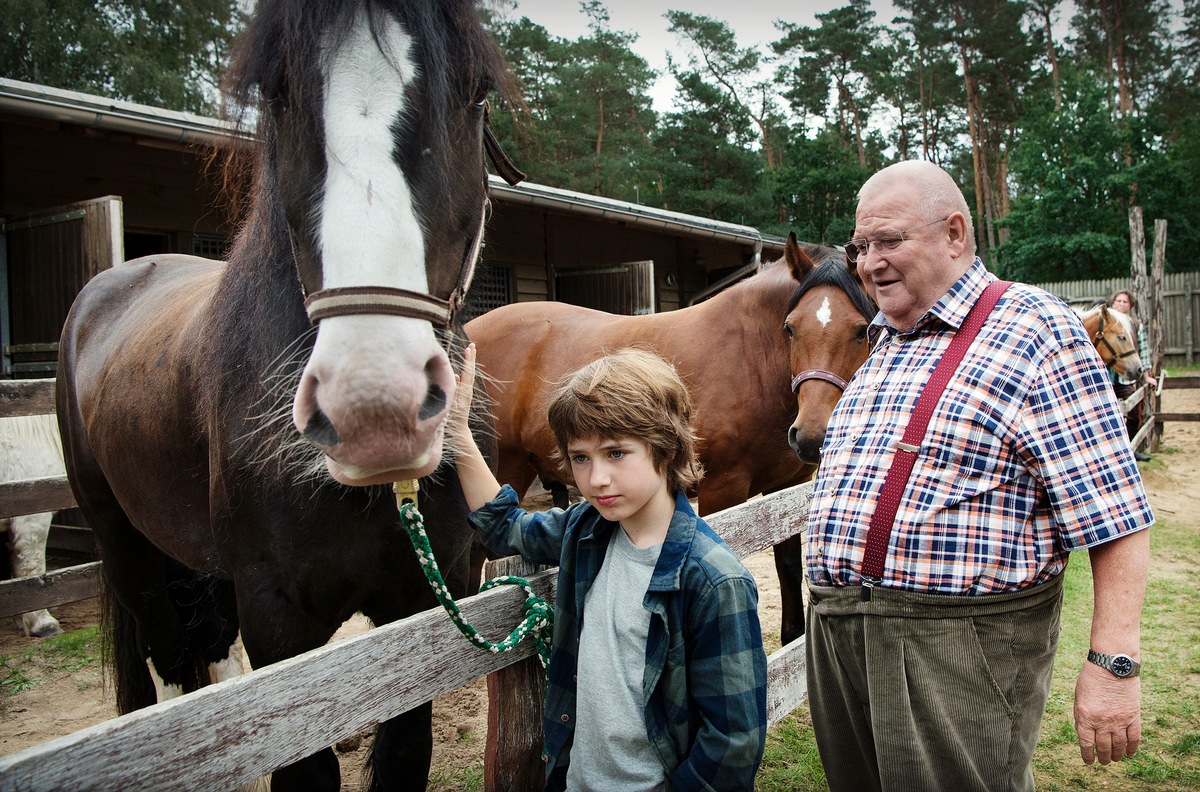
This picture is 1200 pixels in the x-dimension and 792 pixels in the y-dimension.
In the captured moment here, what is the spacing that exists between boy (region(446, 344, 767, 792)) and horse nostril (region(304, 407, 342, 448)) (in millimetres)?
495

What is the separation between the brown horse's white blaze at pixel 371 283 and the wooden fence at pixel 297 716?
16.1 inches

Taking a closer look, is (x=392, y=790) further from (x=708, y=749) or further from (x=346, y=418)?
(x=346, y=418)

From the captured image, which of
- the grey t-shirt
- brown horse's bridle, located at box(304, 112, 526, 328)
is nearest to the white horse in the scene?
Answer: brown horse's bridle, located at box(304, 112, 526, 328)

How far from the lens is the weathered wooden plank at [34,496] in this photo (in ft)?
13.8

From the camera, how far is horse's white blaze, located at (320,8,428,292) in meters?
1.30

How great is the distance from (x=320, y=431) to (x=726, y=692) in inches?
35.4

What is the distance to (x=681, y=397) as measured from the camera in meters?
1.67

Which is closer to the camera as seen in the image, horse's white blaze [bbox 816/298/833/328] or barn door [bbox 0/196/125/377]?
horse's white blaze [bbox 816/298/833/328]

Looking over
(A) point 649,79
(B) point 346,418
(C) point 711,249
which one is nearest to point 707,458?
(B) point 346,418

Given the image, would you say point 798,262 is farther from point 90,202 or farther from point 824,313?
point 90,202

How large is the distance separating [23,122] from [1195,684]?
793 centimetres

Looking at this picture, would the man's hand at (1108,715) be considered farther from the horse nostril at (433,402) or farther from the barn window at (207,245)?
the barn window at (207,245)

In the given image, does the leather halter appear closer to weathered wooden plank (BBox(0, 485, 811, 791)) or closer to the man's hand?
weathered wooden plank (BBox(0, 485, 811, 791))

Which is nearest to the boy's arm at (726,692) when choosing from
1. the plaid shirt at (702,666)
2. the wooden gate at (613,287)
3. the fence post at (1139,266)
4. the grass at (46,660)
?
the plaid shirt at (702,666)
